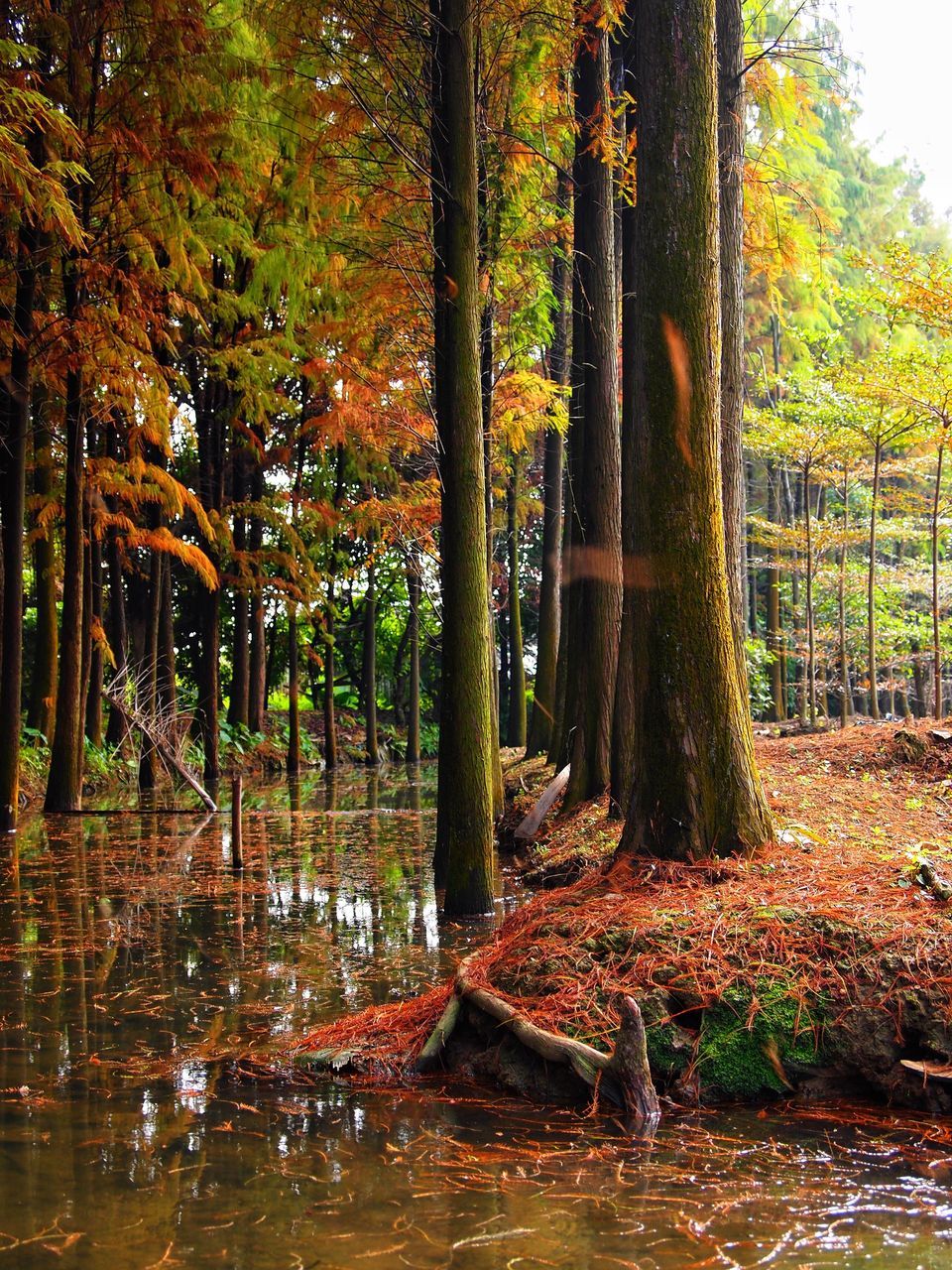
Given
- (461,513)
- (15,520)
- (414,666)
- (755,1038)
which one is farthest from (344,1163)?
(414,666)

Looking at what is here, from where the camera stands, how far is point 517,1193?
3215mm

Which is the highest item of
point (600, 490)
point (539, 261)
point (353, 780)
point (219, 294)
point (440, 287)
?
point (219, 294)

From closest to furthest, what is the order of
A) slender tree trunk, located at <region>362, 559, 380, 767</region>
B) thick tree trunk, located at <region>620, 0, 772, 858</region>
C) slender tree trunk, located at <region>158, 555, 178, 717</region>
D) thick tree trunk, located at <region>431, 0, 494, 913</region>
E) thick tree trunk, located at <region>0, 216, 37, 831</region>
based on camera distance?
thick tree trunk, located at <region>620, 0, 772, 858</region> < thick tree trunk, located at <region>431, 0, 494, 913</region> < thick tree trunk, located at <region>0, 216, 37, 831</region> < slender tree trunk, located at <region>158, 555, 178, 717</region> < slender tree trunk, located at <region>362, 559, 380, 767</region>

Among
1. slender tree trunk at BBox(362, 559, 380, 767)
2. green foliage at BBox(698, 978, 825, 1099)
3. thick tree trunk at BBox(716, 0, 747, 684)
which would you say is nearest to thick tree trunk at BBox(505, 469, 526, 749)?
slender tree trunk at BBox(362, 559, 380, 767)

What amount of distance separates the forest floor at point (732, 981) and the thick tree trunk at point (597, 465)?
431cm

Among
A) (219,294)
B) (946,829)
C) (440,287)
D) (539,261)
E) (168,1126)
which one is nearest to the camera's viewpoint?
(168,1126)

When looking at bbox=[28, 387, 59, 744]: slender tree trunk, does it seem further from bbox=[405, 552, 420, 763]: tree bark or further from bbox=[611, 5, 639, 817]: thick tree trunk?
bbox=[405, 552, 420, 763]: tree bark

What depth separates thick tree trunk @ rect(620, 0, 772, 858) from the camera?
5.95 m

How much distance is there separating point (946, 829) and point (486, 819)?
11.4 feet

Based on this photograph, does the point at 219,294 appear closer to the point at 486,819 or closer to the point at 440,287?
the point at 440,287

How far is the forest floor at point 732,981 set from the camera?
163 inches

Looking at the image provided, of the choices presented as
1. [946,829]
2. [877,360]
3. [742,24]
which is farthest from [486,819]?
[877,360]

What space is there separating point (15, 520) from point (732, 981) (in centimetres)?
1078

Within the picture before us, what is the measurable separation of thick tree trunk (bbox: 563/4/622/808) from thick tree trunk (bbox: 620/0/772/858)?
13.3 ft
